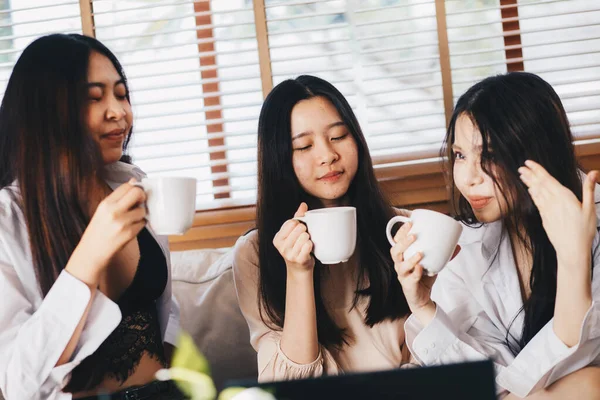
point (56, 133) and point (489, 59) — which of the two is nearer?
point (56, 133)

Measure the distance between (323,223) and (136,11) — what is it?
4.86 feet

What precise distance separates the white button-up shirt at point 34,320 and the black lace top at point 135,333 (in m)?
0.08

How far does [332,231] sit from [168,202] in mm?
313

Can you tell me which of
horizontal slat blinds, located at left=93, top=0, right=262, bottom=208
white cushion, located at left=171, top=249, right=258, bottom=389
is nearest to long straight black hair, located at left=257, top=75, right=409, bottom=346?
white cushion, located at left=171, top=249, right=258, bottom=389

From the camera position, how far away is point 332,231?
4.07 feet

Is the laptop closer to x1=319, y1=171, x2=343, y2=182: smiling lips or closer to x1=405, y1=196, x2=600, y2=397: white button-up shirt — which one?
x1=405, y1=196, x2=600, y2=397: white button-up shirt

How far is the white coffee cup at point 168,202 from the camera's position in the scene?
111 centimetres

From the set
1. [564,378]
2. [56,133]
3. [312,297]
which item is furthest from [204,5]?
[564,378]

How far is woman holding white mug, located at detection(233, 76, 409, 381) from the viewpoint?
1.56 m

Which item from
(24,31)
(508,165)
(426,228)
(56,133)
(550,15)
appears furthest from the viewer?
(24,31)

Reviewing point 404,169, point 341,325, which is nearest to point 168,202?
point 341,325

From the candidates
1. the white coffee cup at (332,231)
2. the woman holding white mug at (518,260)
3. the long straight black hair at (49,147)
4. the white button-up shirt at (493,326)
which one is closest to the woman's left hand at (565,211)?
the woman holding white mug at (518,260)

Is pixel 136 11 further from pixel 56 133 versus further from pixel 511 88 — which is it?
pixel 511 88

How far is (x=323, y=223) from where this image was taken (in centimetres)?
124
